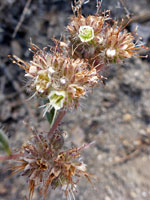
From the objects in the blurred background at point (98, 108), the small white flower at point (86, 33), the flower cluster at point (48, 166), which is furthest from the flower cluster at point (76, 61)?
the blurred background at point (98, 108)

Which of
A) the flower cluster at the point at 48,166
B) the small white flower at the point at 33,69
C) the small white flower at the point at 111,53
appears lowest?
the flower cluster at the point at 48,166

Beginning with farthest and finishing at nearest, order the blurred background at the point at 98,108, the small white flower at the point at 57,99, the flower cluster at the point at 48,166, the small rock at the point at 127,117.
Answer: the small rock at the point at 127,117 → the blurred background at the point at 98,108 → the flower cluster at the point at 48,166 → the small white flower at the point at 57,99

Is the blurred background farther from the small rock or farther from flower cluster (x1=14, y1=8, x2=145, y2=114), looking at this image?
flower cluster (x1=14, y1=8, x2=145, y2=114)

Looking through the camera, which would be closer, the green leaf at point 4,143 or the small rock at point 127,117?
the green leaf at point 4,143

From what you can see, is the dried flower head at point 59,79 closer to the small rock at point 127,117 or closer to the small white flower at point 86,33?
the small white flower at point 86,33

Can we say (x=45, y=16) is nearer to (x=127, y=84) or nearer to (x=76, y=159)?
(x=127, y=84)
